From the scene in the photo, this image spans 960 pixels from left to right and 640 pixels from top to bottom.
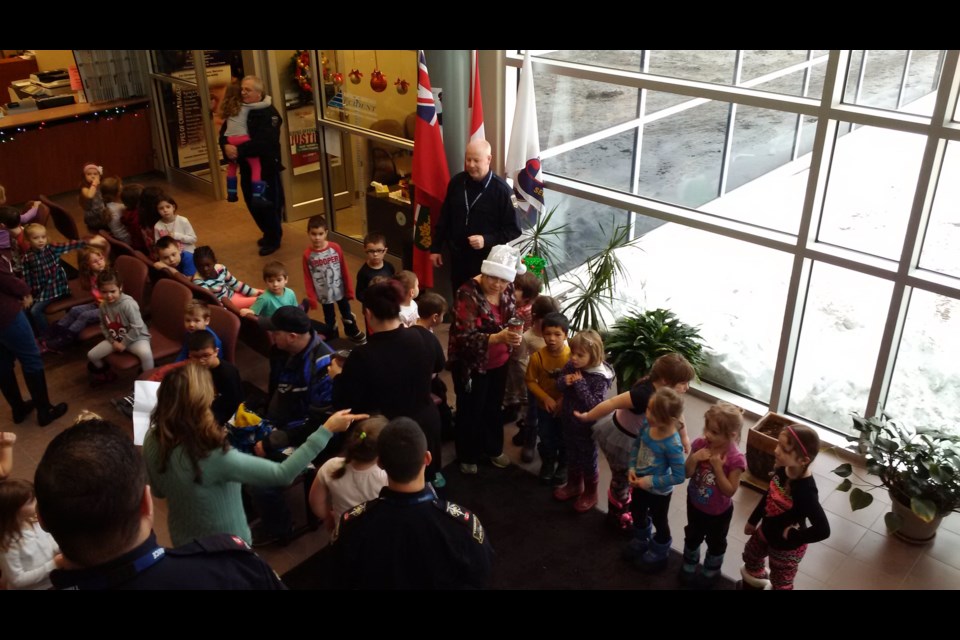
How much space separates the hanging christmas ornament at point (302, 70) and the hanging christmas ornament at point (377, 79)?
3.34 ft

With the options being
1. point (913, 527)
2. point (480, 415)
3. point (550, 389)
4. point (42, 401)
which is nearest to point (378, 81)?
point (480, 415)

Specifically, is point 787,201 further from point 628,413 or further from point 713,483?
point 713,483

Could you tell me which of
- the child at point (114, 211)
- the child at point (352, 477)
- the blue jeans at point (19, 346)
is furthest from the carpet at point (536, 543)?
the child at point (114, 211)

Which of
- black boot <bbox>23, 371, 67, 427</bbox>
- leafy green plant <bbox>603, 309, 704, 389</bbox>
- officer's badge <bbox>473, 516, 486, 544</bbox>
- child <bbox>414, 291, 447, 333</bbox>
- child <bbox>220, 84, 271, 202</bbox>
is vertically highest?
child <bbox>220, 84, 271, 202</bbox>

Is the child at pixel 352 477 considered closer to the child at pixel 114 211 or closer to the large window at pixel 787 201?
the large window at pixel 787 201

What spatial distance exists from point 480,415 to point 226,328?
1.72 meters

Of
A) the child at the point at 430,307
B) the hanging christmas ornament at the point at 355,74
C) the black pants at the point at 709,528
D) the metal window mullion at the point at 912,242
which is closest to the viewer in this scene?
the black pants at the point at 709,528

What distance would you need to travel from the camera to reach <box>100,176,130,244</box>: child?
7027 millimetres

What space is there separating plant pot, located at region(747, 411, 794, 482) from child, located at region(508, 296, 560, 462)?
4.39 ft

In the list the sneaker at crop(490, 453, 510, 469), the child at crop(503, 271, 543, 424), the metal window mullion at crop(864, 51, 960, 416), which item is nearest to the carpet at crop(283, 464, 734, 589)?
the sneaker at crop(490, 453, 510, 469)

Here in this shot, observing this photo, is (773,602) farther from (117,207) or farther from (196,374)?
(117,207)

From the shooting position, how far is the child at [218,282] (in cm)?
606

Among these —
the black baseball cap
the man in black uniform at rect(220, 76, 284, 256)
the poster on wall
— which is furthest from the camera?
the poster on wall

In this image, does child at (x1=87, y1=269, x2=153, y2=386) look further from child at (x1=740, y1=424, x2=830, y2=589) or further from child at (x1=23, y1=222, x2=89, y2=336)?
child at (x1=740, y1=424, x2=830, y2=589)
